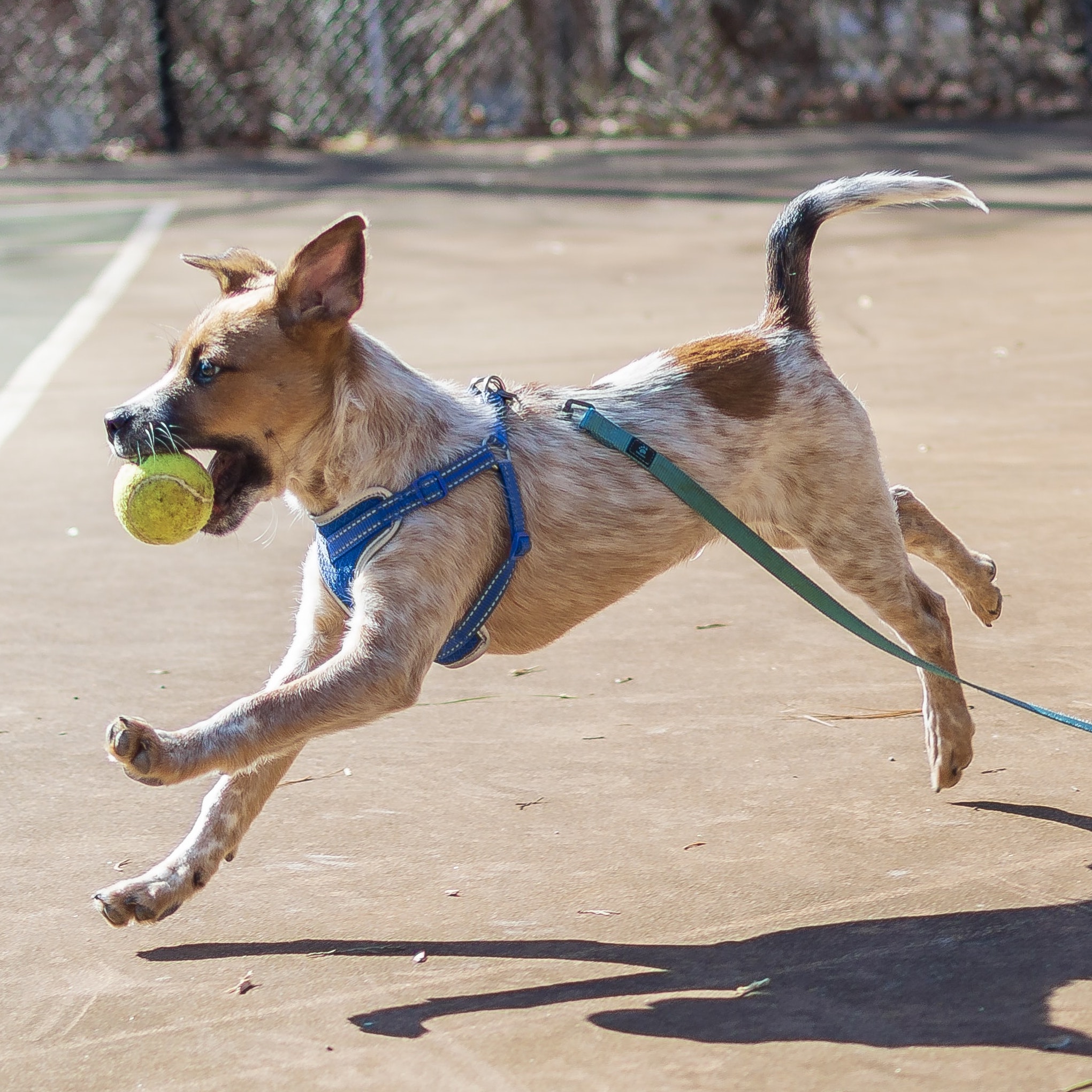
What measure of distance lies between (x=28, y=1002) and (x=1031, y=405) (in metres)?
6.00

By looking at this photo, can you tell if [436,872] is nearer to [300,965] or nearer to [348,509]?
[300,965]

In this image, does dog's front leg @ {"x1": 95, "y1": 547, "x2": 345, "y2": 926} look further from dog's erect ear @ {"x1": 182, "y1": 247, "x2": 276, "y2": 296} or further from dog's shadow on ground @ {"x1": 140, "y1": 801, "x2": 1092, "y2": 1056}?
dog's erect ear @ {"x1": 182, "y1": 247, "x2": 276, "y2": 296}

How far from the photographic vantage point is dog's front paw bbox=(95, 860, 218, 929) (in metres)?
3.48

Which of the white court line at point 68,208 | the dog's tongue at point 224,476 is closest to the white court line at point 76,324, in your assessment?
the white court line at point 68,208

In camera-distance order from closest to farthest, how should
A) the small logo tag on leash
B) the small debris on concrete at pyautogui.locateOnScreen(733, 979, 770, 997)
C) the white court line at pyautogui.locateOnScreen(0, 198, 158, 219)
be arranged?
the small debris on concrete at pyautogui.locateOnScreen(733, 979, 770, 997) < the small logo tag on leash < the white court line at pyautogui.locateOnScreen(0, 198, 158, 219)

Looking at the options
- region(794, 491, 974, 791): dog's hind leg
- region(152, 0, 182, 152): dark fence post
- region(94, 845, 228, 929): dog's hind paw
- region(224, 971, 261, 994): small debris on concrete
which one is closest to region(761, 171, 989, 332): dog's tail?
region(794, 491, 974, 791): dog's hind leg

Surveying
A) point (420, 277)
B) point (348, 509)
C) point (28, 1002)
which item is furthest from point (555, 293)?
point (28, 1002)

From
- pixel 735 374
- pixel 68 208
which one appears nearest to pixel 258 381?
pixel 735 374

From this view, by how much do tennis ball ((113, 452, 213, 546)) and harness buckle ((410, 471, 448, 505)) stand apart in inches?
18.9

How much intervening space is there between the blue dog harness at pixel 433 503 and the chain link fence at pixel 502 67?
15.7 meters

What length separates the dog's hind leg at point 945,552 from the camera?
4.67 m

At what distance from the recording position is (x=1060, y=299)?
10.2 metres

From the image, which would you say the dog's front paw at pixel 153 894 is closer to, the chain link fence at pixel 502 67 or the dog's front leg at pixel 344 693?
the dog's front leg at pixel 344 693

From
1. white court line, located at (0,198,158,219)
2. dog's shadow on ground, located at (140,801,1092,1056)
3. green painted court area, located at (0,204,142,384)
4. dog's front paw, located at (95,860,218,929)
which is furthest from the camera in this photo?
white court line, located at (0,198,158,219)
